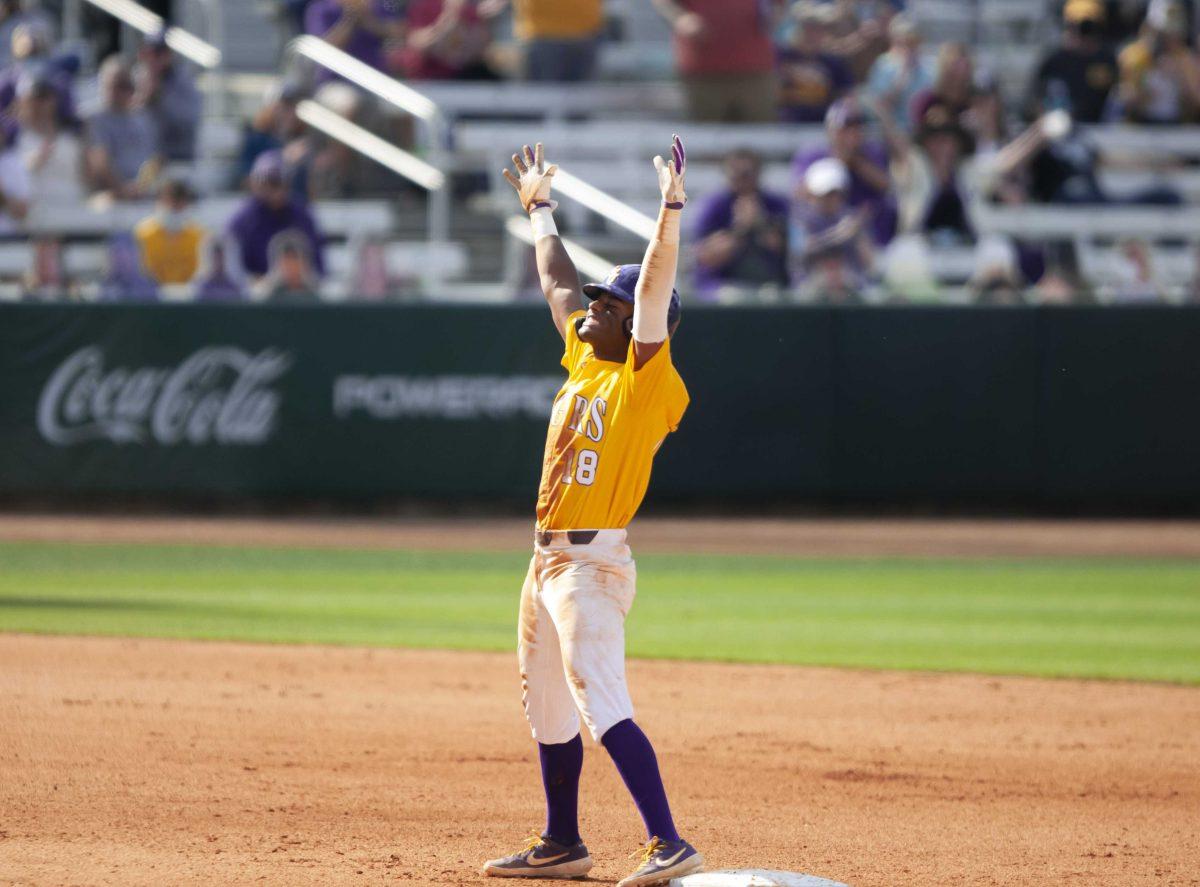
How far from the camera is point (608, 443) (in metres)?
5.26

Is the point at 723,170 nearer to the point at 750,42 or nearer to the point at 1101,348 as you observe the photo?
the point at 750,42

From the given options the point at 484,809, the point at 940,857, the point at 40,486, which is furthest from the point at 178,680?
the point at 40,486

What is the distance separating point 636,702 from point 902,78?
1138 cm

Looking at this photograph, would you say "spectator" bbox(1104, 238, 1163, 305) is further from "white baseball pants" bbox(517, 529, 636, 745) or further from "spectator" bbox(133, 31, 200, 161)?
"white baseball pants" bbox(517, 529, 636, 745)

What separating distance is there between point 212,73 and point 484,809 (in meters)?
14.1

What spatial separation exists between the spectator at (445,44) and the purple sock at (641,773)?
14.5 m

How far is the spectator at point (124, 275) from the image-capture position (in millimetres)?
16141

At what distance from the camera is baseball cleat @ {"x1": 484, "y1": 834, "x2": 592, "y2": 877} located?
5391mm

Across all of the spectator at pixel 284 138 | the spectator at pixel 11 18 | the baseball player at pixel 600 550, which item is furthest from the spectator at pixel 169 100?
the baseball player at pixel 600 550

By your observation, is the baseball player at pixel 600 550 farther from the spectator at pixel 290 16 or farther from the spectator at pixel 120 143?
the spectator at pixel 290 16

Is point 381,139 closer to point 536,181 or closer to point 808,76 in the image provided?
point 808,76

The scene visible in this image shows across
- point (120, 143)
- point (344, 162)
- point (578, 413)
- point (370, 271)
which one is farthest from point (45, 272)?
point (578, 413)

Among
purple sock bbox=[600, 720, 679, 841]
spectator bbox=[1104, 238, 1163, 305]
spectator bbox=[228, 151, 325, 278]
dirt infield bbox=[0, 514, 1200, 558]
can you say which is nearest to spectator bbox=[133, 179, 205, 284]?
spectator bbox=[228, 151, 325, 278]

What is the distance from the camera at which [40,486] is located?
15797mm
